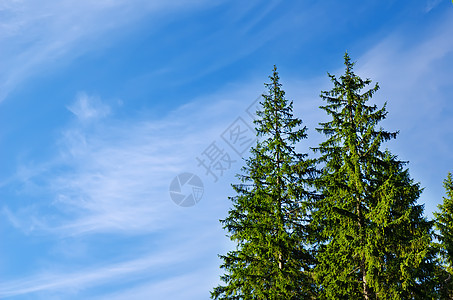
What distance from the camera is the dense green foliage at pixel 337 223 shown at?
57.1 ft

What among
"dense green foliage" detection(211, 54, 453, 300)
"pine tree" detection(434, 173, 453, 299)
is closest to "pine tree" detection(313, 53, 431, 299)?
"dense green foliage" detection(211, 54, 453, 300)

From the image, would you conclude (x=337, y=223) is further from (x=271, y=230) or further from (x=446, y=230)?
(x=446, y=230)

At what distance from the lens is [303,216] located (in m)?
22.2

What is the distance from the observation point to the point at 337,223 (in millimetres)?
19172

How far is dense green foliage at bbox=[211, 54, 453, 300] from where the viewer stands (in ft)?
57.1

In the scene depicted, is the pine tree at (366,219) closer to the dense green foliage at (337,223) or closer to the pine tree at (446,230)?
the dense green foliage at (337,223)

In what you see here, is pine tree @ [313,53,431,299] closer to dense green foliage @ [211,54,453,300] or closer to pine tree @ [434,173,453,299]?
dense green foliage @ [211,54,453,300]

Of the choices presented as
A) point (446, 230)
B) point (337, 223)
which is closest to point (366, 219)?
point (337, 223)

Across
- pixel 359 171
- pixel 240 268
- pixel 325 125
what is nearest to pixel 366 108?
pixel 325 125

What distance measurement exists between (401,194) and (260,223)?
21.7 feet

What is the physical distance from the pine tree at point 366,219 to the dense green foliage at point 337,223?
4 centimetres

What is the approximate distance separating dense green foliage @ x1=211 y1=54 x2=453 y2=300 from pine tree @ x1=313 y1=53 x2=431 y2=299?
41mm

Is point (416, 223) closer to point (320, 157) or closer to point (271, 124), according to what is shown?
point (320, 157)

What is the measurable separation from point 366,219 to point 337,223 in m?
1.29
